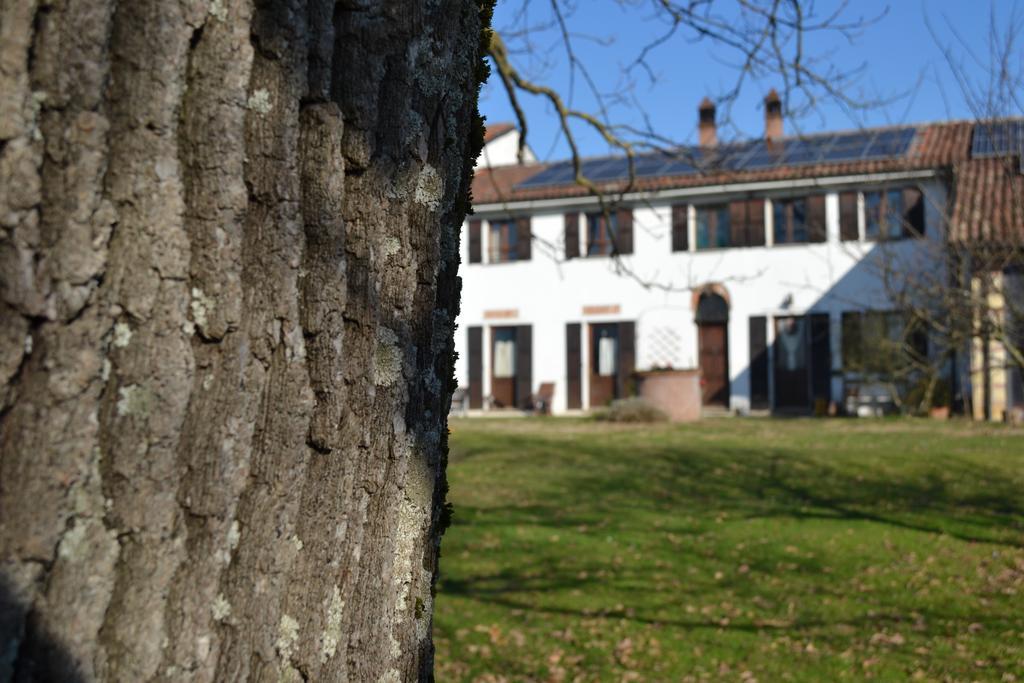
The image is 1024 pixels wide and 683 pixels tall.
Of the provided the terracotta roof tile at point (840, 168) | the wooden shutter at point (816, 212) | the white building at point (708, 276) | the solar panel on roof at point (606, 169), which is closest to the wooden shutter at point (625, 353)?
the white building at point (708, 276)

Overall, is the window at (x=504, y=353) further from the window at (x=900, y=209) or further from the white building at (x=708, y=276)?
the window at (x=900, y=209)

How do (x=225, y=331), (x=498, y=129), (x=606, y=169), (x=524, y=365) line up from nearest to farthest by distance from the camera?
(x=225, y=331)
(x=606, y=169)
(x=524, y=365)
(x=498, y=129)

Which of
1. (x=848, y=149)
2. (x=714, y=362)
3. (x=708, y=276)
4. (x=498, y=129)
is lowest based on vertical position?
(x=714, y=362)

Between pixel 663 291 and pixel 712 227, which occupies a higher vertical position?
pixel 712 227

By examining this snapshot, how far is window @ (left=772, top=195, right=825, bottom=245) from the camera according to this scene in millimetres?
25625

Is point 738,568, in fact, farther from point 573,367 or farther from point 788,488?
point 573,367

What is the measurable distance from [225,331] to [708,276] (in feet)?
84.8

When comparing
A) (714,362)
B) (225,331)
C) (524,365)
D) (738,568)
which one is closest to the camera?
(225,331)

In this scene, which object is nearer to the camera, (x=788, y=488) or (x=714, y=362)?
(x=788, y=488)

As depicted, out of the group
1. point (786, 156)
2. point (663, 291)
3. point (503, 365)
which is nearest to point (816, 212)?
point (786, 156)

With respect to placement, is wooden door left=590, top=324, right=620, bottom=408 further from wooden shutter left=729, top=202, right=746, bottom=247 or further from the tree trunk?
the tree trunk

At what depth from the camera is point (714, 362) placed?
27203mm

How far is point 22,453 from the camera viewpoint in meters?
1.07

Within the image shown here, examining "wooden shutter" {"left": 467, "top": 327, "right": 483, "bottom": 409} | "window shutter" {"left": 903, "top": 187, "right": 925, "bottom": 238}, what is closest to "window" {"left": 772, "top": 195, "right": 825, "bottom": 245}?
"window shutter" {"left": 903, "top": 187, "right": 925, "bottom": 238}
